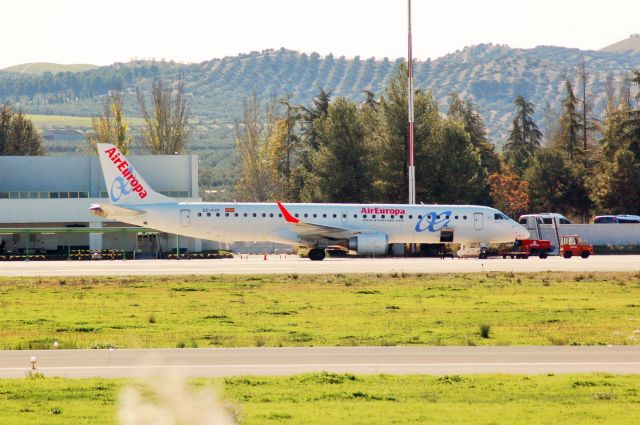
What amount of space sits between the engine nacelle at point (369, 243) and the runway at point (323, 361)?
41.8 m

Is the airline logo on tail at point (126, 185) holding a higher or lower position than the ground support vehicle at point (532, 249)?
higher

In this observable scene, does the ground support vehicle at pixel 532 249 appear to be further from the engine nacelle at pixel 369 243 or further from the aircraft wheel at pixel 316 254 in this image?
the aircraft wheel at pixel 316 254

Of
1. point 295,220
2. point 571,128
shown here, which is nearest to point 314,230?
point 295,220

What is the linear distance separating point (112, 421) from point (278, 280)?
32.6 meters

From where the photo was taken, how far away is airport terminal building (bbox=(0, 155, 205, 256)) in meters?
82.7

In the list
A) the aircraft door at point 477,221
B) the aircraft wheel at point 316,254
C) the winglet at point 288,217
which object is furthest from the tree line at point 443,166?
the winglet at point 288,217

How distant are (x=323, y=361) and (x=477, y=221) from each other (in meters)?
48.4

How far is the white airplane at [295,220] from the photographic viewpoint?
222 feet

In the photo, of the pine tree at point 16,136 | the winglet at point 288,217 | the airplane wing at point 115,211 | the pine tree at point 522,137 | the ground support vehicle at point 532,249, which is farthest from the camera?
the pine tree at point 522,137

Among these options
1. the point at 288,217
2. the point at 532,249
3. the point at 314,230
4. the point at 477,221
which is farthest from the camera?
the point at 532,249

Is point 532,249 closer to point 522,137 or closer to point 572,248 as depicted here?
point 572,248

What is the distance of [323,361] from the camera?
76.9 ft

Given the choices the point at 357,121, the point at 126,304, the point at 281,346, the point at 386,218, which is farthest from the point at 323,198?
the point at 281,346

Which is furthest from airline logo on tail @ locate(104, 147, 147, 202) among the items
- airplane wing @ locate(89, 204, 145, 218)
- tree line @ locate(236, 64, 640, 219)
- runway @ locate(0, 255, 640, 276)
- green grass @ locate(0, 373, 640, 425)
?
green grass @ locate(0, 373, 640, 425)
